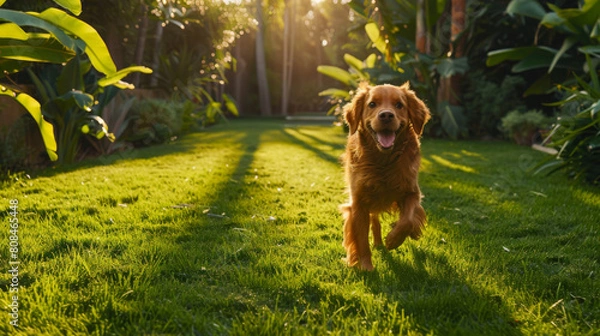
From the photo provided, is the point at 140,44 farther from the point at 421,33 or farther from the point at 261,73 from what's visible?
the point at 261,73

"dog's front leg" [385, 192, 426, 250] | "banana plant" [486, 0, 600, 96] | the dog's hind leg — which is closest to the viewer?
"dog's front leg" [385, 192, 426, 250]

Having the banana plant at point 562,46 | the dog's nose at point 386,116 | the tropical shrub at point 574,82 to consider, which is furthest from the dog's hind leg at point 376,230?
the banana plant at point 562,46

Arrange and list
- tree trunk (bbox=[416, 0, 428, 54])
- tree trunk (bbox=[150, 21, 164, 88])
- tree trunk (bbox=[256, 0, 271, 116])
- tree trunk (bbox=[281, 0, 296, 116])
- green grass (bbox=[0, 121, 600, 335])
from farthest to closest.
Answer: tree trunk (bbox=[281, 0, 296, 116]), tree trunk (bbox=[256, 0, 271, 116]), tree trunk (bbox=[150, 21, 164, 88]), tree trunk (bbox=[416, 0, 428, 54]), green grass (bbox=[0, 121, 600, 335])

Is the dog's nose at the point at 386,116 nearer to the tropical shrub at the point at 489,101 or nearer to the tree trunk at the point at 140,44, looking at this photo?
the tropical shrub at the point at 489,101

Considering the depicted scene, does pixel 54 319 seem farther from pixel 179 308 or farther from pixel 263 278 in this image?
pixel 263 278

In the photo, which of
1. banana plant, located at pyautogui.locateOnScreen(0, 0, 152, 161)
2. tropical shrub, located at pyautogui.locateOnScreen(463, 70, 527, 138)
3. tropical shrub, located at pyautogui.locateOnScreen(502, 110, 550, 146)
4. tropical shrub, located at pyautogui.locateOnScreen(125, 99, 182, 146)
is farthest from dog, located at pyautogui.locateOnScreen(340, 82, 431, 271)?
tropical shrub, located at pyautogui.locateOnScreen(463, 70, 527, 138)

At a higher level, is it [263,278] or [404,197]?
[404,197]

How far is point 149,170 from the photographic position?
657 cm

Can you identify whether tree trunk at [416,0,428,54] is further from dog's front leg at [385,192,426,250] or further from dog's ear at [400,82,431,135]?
dog's front leg at [385,192,426,250]

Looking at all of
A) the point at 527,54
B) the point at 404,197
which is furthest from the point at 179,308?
the point at 527,54

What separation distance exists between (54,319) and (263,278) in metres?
0.99

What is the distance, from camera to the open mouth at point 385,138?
287cm

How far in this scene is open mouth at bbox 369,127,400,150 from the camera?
287cm

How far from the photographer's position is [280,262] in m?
2.85
